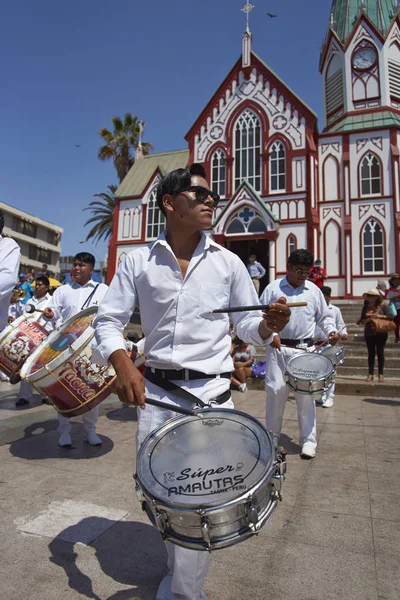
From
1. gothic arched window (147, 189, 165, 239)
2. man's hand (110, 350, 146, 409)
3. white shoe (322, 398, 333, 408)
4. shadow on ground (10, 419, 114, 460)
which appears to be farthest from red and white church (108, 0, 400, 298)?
man's hand (110, 350, 146, 409)

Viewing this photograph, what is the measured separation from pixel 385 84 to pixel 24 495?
23039 millimetres

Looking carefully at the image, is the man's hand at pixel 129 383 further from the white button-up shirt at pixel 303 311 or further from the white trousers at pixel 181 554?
the white button-up shirt at pixel 303 311

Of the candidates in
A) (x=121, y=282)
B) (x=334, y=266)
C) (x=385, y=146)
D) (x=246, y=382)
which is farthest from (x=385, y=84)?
(x=121, y=282)

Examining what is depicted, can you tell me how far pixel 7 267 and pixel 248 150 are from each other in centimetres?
1925

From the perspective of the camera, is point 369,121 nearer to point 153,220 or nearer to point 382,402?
point 153,220

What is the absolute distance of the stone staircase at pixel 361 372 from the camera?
8.48 meters

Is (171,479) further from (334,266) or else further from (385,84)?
(385,84)

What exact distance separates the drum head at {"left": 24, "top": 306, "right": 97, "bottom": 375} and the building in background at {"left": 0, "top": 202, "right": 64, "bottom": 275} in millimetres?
53413

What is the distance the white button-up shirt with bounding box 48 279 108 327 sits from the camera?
547cm

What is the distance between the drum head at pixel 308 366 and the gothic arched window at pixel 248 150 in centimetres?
1710

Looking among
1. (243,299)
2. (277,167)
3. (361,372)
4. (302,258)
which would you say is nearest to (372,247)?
Result: (277,167)

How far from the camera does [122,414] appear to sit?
673cm

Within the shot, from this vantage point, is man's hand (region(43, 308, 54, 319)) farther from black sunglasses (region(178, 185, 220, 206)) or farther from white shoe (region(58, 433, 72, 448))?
black sunglasses (region(178, 185, 220, 206))

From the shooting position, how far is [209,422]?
1.86 meters
